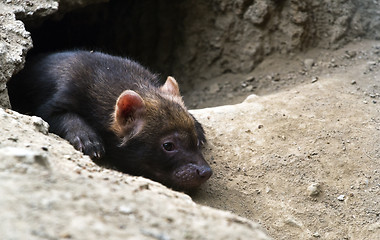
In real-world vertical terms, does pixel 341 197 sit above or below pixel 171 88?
below

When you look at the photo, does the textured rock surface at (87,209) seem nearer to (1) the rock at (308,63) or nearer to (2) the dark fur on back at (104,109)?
(2) the dark fur on back at (104,109)

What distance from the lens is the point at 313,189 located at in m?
4.85

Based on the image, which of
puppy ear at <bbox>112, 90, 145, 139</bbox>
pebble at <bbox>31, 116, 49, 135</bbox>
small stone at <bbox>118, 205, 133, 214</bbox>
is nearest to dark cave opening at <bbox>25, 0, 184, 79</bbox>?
puppy ear at <bbox>112, 90, 145, 139</bbox>

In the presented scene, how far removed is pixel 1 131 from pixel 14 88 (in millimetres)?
2558

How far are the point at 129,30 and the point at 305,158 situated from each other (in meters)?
5.39

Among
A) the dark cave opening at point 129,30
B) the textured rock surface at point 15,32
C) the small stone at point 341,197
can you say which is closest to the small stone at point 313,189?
the small stone at point 341,197

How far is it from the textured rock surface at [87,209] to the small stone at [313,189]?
5.74 ft

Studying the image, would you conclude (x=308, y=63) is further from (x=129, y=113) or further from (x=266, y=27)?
(x=129, y=113)

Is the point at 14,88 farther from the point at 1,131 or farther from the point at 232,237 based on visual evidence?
the point at 232,237

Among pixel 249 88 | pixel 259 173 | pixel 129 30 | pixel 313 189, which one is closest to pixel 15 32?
pixel 259 173

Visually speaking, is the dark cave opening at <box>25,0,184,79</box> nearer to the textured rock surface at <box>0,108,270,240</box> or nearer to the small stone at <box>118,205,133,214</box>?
the textured rock surface at <box>0,108,270,240</box>

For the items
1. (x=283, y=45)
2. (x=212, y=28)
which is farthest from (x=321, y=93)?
(x=212, y=28)

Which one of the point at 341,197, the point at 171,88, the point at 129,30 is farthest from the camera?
A: the point at 129,30

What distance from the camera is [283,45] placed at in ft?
26.6
